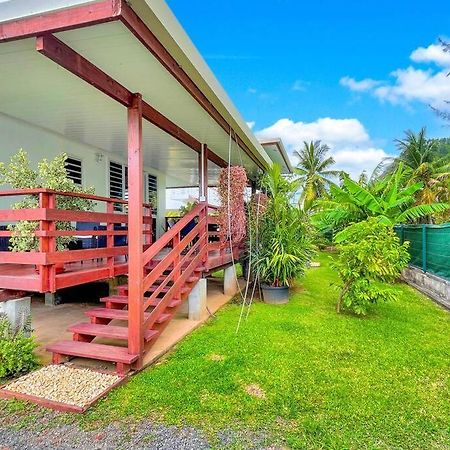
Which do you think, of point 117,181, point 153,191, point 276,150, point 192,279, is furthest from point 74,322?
point 276,150

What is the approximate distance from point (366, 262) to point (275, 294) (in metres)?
2.09

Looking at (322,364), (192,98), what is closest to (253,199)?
(192,98)

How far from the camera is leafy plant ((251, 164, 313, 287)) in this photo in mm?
7688

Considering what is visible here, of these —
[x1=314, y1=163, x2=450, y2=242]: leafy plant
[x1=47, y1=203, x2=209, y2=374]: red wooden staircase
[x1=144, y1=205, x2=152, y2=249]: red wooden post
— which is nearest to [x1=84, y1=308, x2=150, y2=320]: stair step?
[x1=47, y1=203, x2=209, y2=374]: red wooden staircase

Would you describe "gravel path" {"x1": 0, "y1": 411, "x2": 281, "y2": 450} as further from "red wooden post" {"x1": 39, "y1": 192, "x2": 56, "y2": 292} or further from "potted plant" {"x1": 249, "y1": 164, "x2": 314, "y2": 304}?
"potted plant" {"x1": 249, "y1": 164, "x2": 314, "y2": 304}

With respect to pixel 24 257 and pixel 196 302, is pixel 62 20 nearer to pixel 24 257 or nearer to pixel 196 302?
pixel 24 257

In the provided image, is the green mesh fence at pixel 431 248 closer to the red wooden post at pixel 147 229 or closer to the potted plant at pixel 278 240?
the potted plant at pixel 278 240

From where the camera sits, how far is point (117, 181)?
32.6ft

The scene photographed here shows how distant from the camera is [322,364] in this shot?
4.38 metres

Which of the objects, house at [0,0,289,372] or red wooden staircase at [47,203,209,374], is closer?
house at [0,0,289,372]

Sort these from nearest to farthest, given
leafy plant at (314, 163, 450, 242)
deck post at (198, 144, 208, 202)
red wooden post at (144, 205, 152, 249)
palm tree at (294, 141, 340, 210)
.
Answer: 1. red wooden post at (144, 205, 152, 249)
2. deck post at (198, 144, 208, 202)
3. leafy plant at (314, 163, 450, 242)
4. palm tree at (294, 141, 340, 210)

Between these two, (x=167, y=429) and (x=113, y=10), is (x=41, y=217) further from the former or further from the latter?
(x=167, y=429)

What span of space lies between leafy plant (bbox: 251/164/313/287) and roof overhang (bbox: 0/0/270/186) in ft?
3.81

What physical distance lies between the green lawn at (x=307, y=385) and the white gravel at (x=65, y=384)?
7.9 inches
